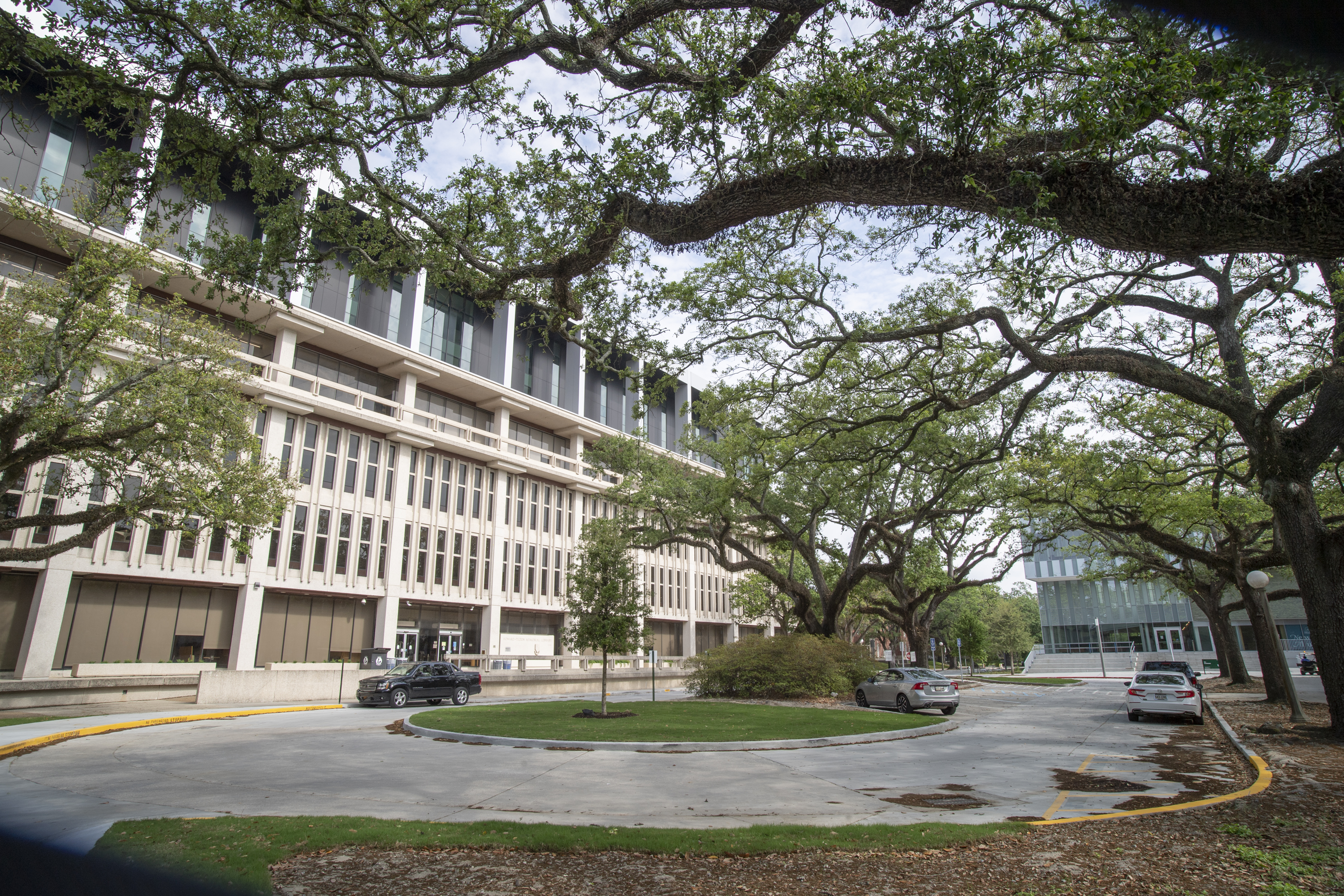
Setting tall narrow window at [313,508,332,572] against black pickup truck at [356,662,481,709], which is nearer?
black pickup truck at [356,662,481,709]

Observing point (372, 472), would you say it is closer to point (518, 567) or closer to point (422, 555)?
point (422, 555)

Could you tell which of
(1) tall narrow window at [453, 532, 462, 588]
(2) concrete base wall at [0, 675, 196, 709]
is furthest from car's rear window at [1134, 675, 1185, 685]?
(1) tall narrow window at [453, 532, 462, 588]

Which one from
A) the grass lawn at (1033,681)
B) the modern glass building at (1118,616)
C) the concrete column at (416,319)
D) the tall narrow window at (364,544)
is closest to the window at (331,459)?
the tall narrow window at (364,544)

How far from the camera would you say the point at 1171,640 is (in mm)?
66250

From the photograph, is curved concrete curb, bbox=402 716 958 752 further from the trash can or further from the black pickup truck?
the trash can

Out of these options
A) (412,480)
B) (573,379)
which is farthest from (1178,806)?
(573,379)

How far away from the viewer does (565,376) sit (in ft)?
190

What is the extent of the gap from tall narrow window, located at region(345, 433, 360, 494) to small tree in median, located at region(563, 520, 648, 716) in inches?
1030

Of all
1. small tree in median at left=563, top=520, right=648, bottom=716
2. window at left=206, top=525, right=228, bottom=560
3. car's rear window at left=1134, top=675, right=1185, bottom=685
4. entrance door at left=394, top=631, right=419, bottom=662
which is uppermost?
window at left=206, top=525, right=228, bottom=560

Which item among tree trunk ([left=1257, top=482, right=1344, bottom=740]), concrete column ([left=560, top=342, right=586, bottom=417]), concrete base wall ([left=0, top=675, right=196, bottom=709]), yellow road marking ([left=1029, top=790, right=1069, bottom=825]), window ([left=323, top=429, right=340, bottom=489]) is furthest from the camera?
concrete column ([left=560, top=342, right=586, bottom=417])

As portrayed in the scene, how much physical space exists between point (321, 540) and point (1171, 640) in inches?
2869

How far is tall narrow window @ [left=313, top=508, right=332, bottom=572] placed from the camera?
39375 mm

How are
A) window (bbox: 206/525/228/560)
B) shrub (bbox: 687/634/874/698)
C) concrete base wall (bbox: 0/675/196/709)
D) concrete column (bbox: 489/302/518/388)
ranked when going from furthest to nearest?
1. concrete column (bbox: 489/302/518/388)
2. window (bbox: 206/525/228/560)
3. shrub (bbox: 687/634/874/698)
4. concrete base wall (bbox: 0/675/196/709)

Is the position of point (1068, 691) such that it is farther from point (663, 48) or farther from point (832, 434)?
point (663, 48)
